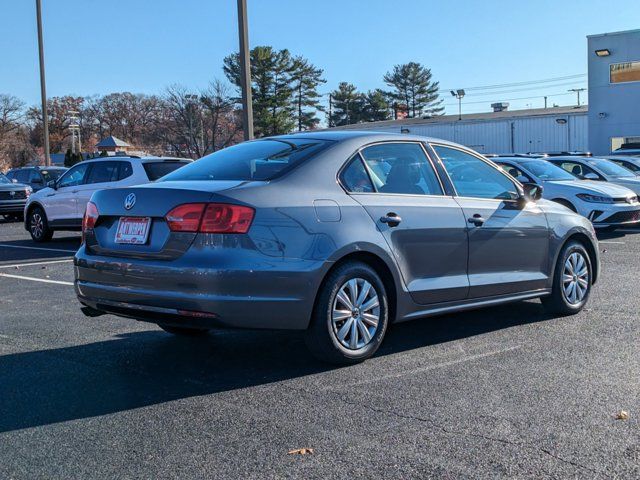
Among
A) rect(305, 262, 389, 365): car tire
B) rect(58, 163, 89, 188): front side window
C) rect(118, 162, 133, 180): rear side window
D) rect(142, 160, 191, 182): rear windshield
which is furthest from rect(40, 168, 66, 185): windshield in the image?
rect(305, 262, 389, 365): car tire

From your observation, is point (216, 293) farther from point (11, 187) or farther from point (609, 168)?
point (11, 187)

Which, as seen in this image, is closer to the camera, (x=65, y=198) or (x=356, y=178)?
(x=356, y=178)

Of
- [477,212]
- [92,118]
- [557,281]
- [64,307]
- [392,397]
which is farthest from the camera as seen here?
[92,118]

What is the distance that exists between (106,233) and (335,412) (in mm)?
2146

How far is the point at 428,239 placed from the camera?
5.80m

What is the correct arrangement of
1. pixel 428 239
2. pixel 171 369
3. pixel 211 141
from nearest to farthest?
pixel 171 369 < pixel 428 239 < pixel 211 141

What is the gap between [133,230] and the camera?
5.18 metres

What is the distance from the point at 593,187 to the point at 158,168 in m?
8.35

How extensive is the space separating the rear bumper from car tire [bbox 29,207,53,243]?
11.4m

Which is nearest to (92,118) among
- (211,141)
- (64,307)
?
(211,141)

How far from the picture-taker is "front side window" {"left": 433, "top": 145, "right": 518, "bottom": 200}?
6.36 metres

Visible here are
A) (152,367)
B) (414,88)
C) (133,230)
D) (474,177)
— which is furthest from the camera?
(414,88)

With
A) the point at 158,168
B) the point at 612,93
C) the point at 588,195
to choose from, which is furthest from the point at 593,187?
the point at 612,93

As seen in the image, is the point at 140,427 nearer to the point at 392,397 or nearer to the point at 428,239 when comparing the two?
the point at 392,397
